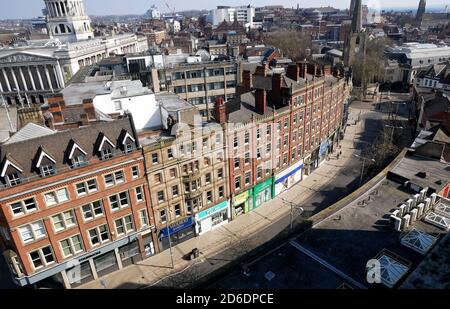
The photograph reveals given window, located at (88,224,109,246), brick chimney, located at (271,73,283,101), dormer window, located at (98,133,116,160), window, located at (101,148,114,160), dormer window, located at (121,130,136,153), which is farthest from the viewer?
brick chimney, located at (271,73,283,101)

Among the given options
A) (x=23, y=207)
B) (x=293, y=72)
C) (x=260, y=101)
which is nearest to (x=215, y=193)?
(x=260, y=101)

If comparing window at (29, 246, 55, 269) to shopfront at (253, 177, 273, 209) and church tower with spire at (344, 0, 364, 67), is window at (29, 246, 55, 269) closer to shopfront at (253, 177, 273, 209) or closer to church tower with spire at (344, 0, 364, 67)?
shopfront at (253, 177, 273, 209)

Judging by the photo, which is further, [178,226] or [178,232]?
[178,232]

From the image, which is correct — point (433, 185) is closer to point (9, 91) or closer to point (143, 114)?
point (143, 114)

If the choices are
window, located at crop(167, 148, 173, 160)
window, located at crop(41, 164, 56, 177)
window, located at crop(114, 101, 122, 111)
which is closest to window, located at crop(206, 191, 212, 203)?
window, located at crop(167, 148, 173, 160)

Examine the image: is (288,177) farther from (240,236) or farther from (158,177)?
(158,177)

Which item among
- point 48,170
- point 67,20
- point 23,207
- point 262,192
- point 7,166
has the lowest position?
point 262,192
